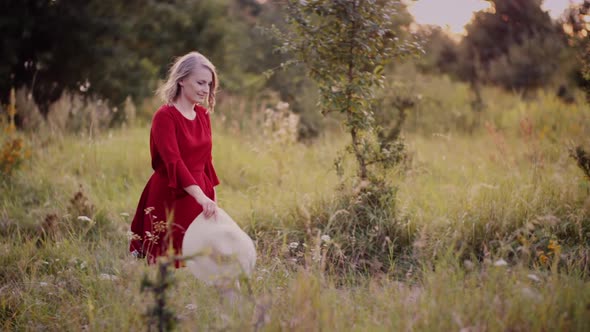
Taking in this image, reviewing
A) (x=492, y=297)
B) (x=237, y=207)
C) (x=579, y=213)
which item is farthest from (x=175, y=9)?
(x=492, y=297)

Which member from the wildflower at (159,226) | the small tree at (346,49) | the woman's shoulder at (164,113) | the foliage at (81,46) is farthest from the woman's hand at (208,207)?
the foliage at (81,46)

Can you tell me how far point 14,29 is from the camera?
11062 millimetres

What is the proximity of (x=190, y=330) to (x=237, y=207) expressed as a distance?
2.89 m

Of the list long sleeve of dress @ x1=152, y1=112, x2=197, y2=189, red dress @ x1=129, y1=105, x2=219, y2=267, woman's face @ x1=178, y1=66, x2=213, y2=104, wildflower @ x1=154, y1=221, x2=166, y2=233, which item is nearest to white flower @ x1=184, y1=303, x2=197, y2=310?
red dress @ x1=129, y1=105, x2=219, y2=267

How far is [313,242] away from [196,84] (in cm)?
159

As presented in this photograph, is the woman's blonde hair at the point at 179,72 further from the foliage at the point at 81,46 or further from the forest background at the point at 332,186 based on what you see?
the foliage at the point at 81,46

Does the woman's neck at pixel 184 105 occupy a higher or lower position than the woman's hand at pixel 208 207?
higher

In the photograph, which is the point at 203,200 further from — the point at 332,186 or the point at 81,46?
the point at 81,46

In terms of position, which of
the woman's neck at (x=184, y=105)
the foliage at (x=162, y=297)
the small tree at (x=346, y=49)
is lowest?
the foliage at (x=162, y=297)

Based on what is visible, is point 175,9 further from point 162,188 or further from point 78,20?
point 162,188

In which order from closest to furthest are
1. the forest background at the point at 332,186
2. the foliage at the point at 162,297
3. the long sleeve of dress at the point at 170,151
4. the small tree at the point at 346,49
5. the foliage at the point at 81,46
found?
the foliage at the point at 162,297
the forest background at the point at 332,186
the long sleeve of dress at the point at 170,151
the small tree at the point at 346,49
the foliage at the point at 81,46

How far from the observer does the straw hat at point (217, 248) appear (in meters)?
3.06

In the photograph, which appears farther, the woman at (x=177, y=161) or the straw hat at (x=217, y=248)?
the woman at (x=177, y=161)

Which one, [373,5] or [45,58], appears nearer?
[373,5]
